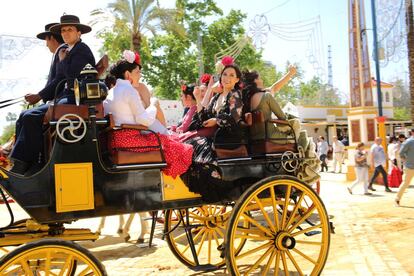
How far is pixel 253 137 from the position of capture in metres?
4.68

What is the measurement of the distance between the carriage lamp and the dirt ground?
9.09 ft

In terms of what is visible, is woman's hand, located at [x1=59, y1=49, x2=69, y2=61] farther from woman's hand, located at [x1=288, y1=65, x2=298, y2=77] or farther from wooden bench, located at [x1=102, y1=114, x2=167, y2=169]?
woman's hand, located at [x1=288, y1=65, x2=298, y2=77]

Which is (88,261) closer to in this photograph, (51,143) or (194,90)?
(51,143)

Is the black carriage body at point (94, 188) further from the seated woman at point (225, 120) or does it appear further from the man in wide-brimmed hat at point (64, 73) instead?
the seated woman at point (225, 120)

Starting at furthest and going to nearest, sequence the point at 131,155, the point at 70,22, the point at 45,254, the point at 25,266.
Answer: the point at 70,22 → the point at 131,155 → the point at 45,254 → the point at 25,266

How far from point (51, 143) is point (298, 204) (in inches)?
98.3

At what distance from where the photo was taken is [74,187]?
133 inches

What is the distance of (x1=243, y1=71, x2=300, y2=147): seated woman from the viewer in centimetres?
466

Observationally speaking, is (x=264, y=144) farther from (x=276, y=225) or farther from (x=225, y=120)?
(x=276, y=225)

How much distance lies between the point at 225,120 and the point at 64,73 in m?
1.57

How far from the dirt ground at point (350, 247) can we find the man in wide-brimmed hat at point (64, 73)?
2430mm

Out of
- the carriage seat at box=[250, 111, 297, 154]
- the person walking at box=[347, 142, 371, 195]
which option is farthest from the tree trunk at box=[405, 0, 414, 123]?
the carriage seat at box=[250, 111, 297, 154]

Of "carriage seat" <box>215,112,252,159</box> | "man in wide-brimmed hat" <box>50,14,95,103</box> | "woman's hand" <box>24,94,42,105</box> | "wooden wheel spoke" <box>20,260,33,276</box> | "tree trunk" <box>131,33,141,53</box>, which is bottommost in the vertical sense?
"wooden wheel spoke" <box>20,260,33,276</box>

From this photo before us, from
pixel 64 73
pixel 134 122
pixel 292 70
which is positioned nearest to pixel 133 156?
pixel 134 122
